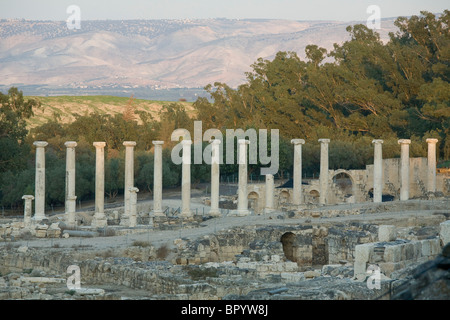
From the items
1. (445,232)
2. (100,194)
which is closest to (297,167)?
(100,194)

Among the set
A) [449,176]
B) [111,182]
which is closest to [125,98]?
[111,182]

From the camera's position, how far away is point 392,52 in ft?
237

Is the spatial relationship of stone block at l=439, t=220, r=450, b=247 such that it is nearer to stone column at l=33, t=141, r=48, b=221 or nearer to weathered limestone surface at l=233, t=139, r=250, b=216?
weathered limestone surface at l=233, t=139, r=250, b=216

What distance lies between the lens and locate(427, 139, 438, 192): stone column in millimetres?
53438

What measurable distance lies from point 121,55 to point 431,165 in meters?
141

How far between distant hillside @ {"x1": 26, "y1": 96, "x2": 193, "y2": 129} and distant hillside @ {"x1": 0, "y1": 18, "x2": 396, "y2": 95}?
23017mm

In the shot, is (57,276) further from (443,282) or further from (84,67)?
(84,67)

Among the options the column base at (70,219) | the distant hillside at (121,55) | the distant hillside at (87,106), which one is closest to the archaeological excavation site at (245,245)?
the column base at (70,219)

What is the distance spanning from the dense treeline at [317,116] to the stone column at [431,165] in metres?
7.31

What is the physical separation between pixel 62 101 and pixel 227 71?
2053 inches

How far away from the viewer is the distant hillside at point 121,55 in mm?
171375

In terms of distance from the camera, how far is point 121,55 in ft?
622

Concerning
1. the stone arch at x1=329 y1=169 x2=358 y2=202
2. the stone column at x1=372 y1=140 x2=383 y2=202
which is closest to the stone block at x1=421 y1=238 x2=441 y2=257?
the stone column at x1=372 y1=140 x2=383 y2=202

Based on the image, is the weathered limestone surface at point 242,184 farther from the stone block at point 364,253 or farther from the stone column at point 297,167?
the stone block at point 364,253
